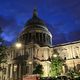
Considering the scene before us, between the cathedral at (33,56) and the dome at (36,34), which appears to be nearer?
the cathedral at (33,56)

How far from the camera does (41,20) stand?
3944 inches

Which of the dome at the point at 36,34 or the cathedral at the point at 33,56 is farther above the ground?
the dome at the point at 36,34

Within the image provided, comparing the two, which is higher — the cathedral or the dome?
the dome

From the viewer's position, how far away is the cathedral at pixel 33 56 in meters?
72.8

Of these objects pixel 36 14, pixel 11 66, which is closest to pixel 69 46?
pixel 11 66

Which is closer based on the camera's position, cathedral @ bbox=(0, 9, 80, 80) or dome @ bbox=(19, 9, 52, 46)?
cathedral @ bbox=(0, 9, 80, 80)

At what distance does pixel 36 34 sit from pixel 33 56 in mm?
18384

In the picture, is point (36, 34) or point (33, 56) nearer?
point (33, 56)

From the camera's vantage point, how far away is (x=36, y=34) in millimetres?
90875

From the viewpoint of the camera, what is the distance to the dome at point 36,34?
295 feet

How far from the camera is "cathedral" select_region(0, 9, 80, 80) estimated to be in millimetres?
72844

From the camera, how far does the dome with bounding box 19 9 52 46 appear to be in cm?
8992

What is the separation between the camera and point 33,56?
74188mm

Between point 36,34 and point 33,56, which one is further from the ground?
point 36,34
